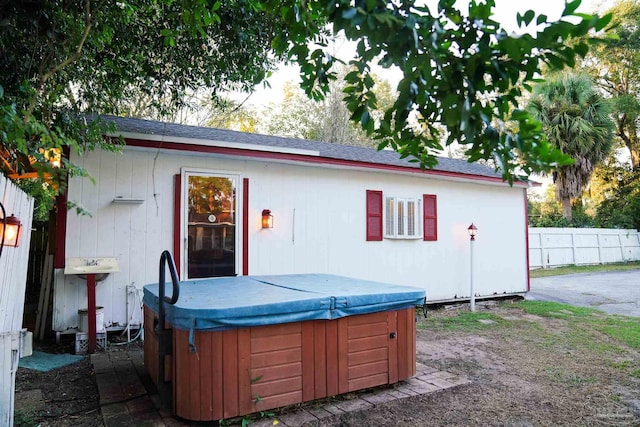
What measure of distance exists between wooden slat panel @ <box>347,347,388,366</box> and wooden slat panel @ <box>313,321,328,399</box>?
237 millimetres

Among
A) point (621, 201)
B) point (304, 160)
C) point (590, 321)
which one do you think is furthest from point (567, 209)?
point (304, 160)

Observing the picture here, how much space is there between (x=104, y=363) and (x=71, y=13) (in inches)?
138

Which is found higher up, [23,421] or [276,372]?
[276,372]

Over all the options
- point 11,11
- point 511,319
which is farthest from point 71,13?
point 511,319

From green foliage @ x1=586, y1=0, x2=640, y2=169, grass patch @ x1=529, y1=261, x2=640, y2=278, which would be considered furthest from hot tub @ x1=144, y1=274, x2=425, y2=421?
green foliage @ x1=586, y1=0, x2=640, y2=169

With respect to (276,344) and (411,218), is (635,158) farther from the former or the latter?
(276,344)

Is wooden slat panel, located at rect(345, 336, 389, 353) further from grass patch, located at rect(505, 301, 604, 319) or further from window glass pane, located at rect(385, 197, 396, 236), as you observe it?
grass patch, located at rect(505, 301, 604, 319)

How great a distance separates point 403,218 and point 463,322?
1.93m

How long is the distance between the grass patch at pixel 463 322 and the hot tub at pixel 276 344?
2.64 m

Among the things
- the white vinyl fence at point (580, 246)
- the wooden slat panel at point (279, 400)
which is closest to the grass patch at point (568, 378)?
the wooden slat panel at point (279, 400)

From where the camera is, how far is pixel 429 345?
4.94 metres

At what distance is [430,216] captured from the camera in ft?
24.2

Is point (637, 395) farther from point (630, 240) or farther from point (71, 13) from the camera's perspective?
point (630, 240)

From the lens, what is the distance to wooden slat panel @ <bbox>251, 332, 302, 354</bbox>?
9.35ft
